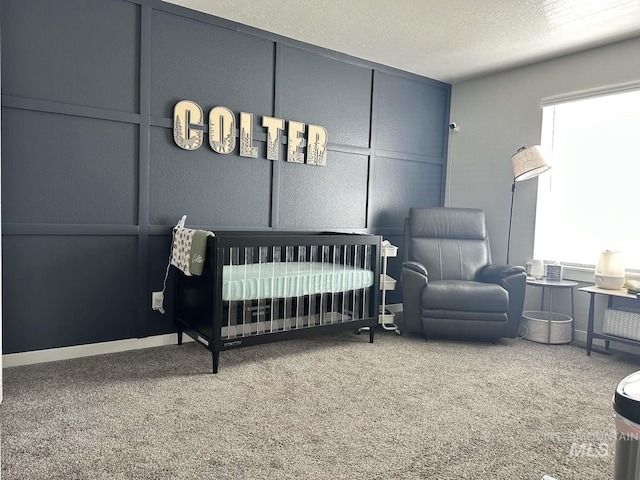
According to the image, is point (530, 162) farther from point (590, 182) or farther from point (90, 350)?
point (90, 350)

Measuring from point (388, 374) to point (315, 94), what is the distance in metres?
2.21

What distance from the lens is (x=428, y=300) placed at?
3.36m

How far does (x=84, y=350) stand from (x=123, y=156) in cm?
119

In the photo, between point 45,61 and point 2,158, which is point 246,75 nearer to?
point 45,61

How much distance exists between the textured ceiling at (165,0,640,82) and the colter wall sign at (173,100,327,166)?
0.63m

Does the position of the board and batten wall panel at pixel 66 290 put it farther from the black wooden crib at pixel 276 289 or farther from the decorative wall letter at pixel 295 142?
the decorative wall letter at pixel 295 142

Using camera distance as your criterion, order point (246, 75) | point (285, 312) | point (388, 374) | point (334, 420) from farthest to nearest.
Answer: point (246, 75) < point (285, 312) < point (388, 374) < point (334, 420)

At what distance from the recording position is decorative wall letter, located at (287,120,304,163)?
3580 millimetres

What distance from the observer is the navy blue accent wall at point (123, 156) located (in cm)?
262

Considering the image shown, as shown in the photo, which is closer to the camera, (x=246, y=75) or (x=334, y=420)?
(x=334, y=420)

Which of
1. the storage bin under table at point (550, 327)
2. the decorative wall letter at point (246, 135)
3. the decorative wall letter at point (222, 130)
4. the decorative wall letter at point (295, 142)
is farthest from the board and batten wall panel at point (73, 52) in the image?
the storage bin under table at point (550, 327)

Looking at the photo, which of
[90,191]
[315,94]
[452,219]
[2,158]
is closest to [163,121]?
[90,191]

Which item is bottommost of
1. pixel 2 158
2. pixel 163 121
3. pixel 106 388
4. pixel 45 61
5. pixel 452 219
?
pixel 106 388

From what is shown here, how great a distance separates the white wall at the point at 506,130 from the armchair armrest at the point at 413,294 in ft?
3.97
